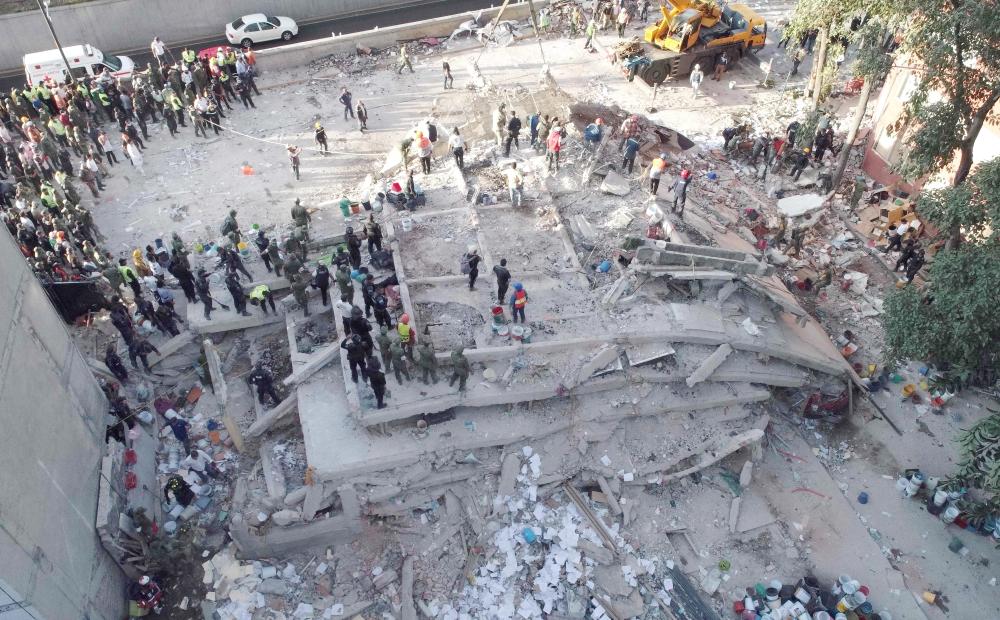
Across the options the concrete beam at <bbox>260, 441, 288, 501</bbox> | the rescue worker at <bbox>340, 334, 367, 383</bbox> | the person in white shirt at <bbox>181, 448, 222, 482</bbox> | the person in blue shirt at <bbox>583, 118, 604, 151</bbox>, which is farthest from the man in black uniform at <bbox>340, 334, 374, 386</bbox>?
the person in blue shirt at <bbox>583, 118, 604, 151</bbox>

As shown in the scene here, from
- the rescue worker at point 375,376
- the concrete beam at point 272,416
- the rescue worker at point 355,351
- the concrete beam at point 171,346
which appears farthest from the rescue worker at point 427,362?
the concrete beam at point 171,346

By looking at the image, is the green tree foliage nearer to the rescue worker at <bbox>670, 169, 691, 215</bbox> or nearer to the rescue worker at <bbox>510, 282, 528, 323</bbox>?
the rescue worker at <bbox>670, 169, 691, 215</bbox>

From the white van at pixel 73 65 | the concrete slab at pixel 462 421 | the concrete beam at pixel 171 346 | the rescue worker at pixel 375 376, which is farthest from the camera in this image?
the white van at pixel 73 65

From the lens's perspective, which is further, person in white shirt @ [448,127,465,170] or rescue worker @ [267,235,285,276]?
person in white shirt @ [448,127,465,170]

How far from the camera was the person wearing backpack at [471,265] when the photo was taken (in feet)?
45.4

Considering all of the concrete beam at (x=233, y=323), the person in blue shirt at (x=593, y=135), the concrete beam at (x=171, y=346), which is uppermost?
the person in blue shirt at (x=593, y=135)

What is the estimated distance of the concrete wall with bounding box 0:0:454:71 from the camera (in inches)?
985

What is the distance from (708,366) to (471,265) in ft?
16.6

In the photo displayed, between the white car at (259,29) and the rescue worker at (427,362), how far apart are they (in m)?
18.7

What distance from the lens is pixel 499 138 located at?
1891 cm

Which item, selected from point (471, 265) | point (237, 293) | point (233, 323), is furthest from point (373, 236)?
point (233, 323)

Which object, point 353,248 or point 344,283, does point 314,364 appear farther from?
point 353,248

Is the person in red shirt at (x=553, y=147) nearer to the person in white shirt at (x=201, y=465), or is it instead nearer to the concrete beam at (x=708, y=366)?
the concrete beam at (x=708, y=366)

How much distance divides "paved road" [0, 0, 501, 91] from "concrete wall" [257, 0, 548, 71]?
2863 mm
